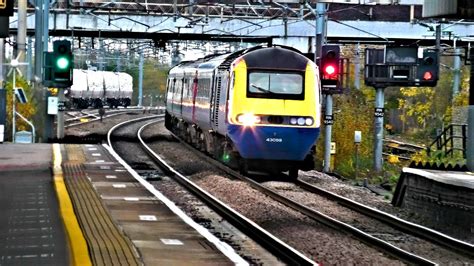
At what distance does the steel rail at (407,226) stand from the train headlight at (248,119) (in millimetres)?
1930

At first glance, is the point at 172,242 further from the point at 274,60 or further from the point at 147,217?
the point at 274,60

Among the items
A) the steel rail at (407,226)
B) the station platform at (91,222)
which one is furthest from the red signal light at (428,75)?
the station platform at (91,222)

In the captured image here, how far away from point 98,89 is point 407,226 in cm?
6066

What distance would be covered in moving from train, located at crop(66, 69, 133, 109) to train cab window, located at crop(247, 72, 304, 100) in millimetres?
42586

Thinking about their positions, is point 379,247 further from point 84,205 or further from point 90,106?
point 90,106

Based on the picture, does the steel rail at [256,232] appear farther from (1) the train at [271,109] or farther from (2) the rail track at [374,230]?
(1) the train at [271,109]

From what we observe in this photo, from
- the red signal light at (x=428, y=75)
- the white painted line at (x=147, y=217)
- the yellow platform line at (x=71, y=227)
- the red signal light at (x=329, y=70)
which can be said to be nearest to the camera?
the yellow platform line at (x=71, y=227)

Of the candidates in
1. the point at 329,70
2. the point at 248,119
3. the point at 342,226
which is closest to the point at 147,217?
the point at 342,226

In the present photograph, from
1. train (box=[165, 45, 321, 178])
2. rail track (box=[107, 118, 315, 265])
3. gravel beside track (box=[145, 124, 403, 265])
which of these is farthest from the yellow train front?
rail track (box=[107, 118, 315, 265])

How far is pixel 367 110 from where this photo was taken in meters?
45.2

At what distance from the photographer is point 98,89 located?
3024 inches

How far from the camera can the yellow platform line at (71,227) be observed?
10977mm

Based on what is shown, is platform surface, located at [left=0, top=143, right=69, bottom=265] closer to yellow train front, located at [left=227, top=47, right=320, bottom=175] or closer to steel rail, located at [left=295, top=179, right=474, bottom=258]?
yellow train front, located at [left=227, top=47, right=320, bottom=175]

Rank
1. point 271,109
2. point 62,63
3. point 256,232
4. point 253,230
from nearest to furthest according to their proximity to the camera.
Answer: point 256,232
point 253,230
point 271,109
point 62,63
